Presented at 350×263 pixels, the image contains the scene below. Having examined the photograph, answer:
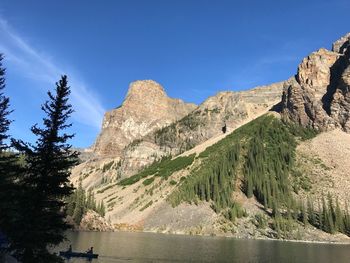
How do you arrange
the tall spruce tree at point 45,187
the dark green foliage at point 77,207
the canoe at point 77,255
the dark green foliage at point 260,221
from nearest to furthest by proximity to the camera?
the tall spruce tree at point 45,187
the canoe at point 77,255
the dark green foliage at point 260,221
the dark green foliage at point 77,207

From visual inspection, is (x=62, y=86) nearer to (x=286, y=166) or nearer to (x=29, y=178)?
(x=29, y=178)

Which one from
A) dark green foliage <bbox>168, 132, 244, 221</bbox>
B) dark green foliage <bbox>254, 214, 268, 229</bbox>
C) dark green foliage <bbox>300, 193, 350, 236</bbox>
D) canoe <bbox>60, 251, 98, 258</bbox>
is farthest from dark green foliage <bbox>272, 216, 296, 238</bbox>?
canoe <bbox>60, 251, 98, 258</bbox>

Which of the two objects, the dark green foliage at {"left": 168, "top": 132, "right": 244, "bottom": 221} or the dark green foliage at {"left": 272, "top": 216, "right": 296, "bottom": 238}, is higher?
the dark green foliage at {"left": 168, "top": 132, "right": 244, "bottom": 221}

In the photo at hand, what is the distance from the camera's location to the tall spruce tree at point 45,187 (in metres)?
30.4

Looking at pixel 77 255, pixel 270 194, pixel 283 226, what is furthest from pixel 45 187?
pixel 270 194

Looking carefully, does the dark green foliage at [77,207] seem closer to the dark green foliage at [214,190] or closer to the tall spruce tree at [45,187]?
the dark green foliage at [214,190]

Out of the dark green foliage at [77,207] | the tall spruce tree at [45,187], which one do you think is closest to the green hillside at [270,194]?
the dark green foliage at [77,207]

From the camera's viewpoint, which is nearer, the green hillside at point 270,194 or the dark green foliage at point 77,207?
the green hillside at point 270,194

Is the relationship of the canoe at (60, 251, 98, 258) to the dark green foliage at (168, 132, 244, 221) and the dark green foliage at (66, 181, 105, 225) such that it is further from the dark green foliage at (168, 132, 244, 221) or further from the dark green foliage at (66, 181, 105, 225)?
the dark green foliage at (168, 132, 244, 221)

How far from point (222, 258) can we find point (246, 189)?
11389 cm

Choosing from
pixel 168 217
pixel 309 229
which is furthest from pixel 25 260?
pixel 168 217

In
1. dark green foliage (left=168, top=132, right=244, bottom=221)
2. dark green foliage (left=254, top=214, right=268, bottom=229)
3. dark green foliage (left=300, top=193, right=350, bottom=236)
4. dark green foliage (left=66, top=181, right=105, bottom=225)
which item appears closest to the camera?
dark green foliage (left=300, top=193, right=350, bottom=236)

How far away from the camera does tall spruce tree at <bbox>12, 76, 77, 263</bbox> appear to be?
1198 inches

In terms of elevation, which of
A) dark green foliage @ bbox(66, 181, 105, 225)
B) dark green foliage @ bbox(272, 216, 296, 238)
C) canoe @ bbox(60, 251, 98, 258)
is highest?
dark green foliage @ bbox(66, 181, 105, 225)
